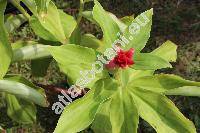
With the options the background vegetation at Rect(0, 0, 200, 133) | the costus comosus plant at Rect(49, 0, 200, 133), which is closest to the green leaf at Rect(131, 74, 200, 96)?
the costus comosus plant at Rect(49, 0, 200, 133)

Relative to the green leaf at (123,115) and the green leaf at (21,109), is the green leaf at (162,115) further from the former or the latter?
the green leaf at (21,109)

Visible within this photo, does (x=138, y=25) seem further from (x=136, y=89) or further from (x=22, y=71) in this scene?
(x=22, y=71)

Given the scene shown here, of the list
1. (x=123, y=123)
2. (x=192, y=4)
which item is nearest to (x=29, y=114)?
(x=123, y=123)

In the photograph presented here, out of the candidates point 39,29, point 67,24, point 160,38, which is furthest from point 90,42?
point 160,38

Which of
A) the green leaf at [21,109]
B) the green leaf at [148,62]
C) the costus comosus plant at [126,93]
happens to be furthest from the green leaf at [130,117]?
the green leaf at [21,109]

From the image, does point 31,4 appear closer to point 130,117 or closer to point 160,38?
point 130,117

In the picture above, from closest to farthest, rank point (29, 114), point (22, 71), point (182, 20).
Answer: point (29, 114) → point (22, 71) → point (182, 20)
